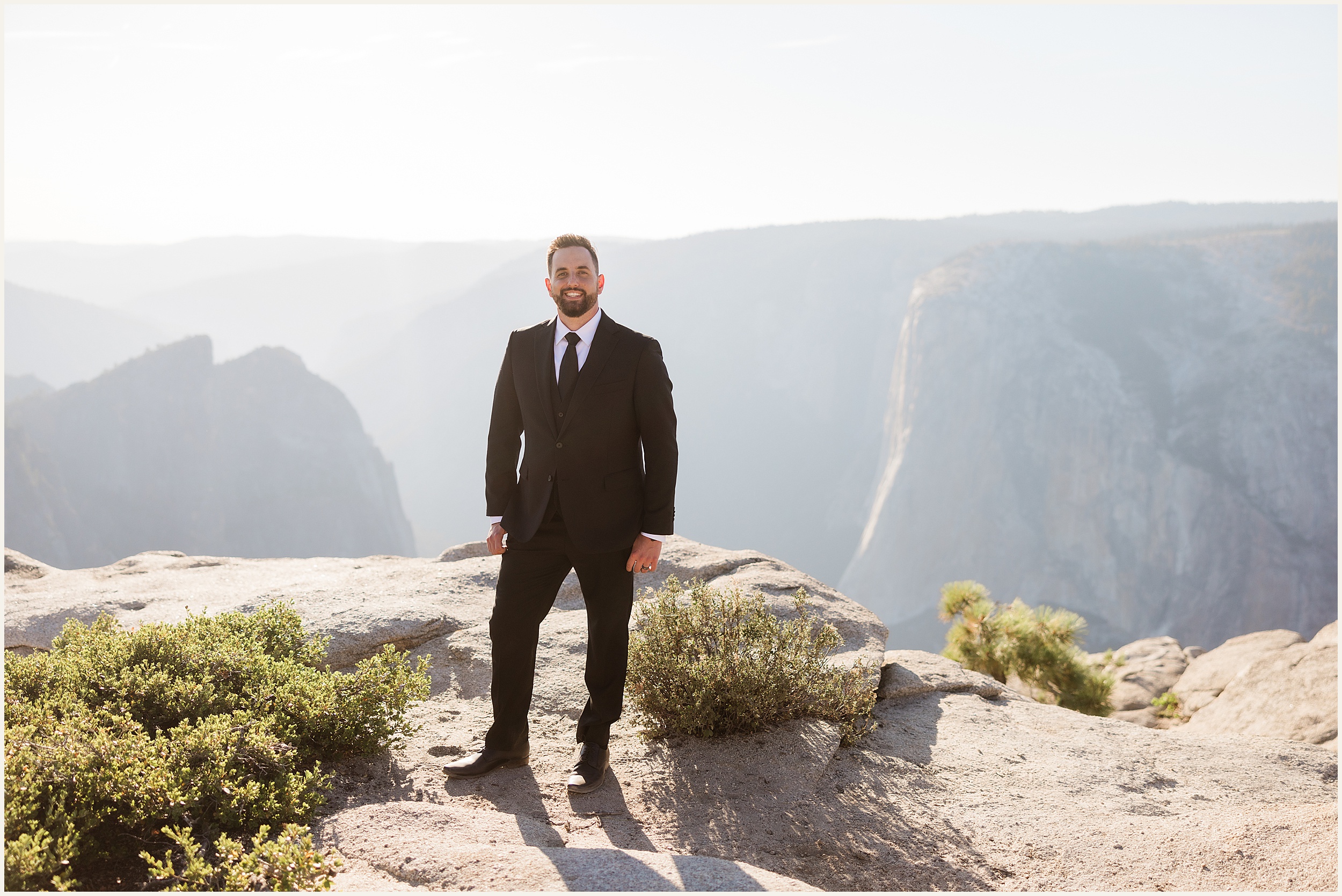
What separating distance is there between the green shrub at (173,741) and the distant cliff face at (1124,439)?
3872cm

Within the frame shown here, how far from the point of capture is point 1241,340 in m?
41.6

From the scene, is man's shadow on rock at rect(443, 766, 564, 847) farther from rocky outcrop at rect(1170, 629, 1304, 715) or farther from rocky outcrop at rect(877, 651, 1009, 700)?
rocky outcrop at rect(1170, 629, 1304, 715)

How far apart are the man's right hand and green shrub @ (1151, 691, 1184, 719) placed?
29.2 ft

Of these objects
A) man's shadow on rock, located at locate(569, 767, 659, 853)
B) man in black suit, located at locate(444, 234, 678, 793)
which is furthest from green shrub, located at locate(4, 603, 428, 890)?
man's shadow on rock, located at locate(569, 767, 659, 853)

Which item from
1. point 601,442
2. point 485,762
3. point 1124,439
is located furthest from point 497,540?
point 1124,439

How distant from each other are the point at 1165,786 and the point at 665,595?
8.55 feet

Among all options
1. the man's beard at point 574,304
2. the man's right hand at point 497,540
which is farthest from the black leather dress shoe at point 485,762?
the man's beard at point 574,304

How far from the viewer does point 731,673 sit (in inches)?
158

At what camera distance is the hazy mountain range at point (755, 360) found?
67.8 metres

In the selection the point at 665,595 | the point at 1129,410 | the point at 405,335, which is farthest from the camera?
the point at 405,335

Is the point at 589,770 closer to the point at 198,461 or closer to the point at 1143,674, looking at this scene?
the point at 1143,674

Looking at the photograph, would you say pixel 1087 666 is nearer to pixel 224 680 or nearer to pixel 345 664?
pixel 345 664

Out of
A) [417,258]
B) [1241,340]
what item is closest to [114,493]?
[1241,340]

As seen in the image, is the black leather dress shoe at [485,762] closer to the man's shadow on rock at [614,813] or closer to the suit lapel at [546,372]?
the man's shadow on rock at [614,813]
